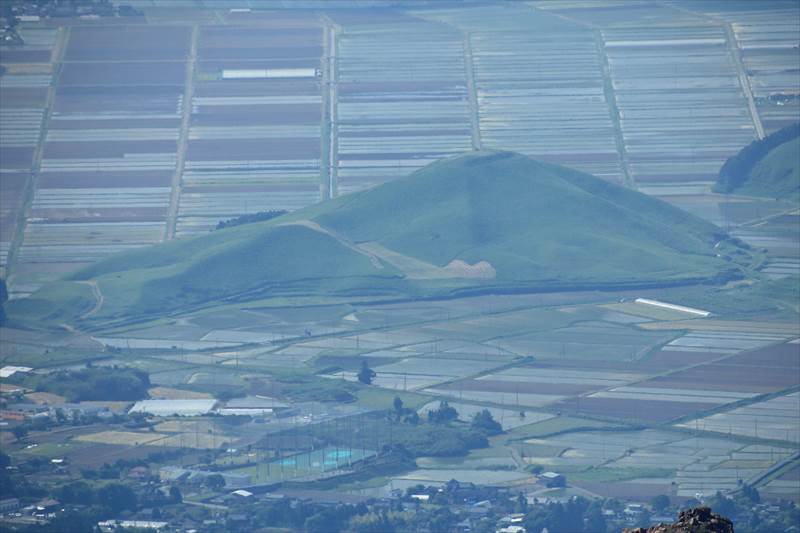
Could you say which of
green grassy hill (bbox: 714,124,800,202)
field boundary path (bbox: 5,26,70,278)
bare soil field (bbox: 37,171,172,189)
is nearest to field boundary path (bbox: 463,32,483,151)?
green grassy hill (bbox: 714,124,800,202)

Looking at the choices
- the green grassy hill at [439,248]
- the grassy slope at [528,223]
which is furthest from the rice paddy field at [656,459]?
the grassy slope at [528,223]

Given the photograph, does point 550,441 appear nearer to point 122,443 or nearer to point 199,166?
point 122,443

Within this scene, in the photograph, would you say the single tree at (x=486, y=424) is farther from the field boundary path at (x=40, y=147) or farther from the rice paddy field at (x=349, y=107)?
the field boundary path at (x=40, y=147)

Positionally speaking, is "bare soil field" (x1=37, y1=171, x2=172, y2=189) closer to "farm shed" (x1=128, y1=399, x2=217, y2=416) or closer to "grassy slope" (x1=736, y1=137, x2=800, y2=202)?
"grassy slope" (x1=736, y1=137, x2=800, y2=202)

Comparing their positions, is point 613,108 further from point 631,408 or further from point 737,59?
point 631,408

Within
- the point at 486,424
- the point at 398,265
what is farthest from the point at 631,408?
the point at 398,265

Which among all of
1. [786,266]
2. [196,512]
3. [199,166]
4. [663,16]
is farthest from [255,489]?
[663,16]

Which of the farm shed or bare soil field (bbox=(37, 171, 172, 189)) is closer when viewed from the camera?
the farm shed
